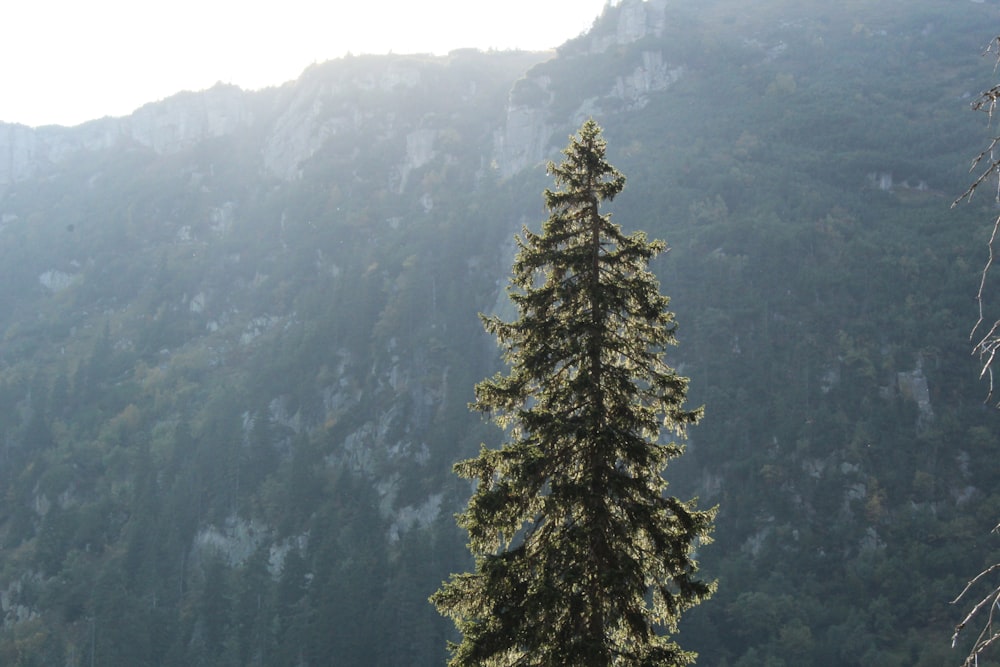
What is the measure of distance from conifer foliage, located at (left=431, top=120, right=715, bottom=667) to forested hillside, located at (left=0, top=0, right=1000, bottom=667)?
51.4 m

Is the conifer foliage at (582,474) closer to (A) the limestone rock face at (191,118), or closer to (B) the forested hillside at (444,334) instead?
(B) the forested hillside at (444,334)

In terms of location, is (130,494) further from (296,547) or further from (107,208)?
(107,208)

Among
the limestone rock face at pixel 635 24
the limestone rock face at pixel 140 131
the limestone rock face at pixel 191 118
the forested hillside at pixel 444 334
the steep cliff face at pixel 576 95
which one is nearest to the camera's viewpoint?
the forested hillside at pixel 444 334

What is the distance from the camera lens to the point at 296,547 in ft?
283

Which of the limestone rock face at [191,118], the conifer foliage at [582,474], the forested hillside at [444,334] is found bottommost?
the conifer foliage at [582,474]

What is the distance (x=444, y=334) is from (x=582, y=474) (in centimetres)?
9753

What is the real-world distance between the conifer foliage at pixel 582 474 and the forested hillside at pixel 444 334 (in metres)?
51.4

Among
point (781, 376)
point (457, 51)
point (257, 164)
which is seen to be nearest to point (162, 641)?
point (781, 376)

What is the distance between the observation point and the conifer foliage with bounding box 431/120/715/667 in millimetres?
8469

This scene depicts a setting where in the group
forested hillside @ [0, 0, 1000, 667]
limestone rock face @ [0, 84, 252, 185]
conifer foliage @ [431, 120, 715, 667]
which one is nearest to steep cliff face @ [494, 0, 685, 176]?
forested hillside @ [0, 0, 1000, 667]

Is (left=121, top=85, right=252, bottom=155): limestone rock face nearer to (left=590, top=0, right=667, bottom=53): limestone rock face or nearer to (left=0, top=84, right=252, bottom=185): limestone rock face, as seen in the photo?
(left=0, top=84, right=252, bottom=185): limestone rock face

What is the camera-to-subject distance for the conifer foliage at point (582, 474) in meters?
8.47

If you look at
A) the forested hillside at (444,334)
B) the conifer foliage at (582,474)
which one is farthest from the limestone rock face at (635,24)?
the conifer foliage at (582,474)

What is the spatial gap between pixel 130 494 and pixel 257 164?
239 feet
